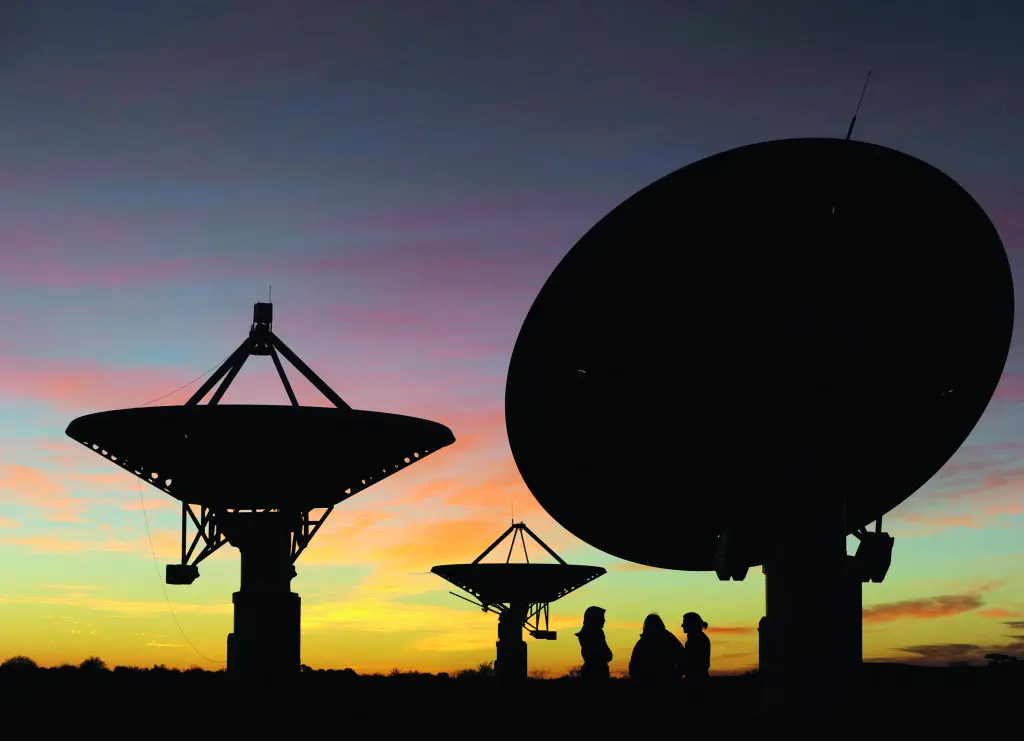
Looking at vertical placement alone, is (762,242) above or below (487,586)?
above

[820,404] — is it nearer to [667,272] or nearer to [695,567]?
[667,272]

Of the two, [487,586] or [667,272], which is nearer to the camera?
[667,272]

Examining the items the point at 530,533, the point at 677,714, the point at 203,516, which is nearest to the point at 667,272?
the point at 677,714

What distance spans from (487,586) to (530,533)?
13164 millimetres

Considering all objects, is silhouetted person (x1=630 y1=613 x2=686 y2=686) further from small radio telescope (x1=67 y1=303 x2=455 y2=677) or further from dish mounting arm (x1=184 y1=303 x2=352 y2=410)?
dish mounting arm (x1=184 y1=303 x2=352 y2=410)

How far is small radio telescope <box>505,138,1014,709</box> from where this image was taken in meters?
26.1

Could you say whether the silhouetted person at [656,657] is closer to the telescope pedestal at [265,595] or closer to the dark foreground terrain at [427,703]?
the dark foreground terrain at [427,703]

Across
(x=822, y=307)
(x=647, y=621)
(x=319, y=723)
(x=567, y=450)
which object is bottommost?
(x=319, y=723)

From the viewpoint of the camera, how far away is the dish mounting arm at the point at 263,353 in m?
54.7

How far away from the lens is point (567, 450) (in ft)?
107

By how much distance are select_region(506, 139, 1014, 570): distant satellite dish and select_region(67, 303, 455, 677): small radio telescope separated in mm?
12077

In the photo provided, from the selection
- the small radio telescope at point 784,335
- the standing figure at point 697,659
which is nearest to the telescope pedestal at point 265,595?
the small radio telescope at point 784,335

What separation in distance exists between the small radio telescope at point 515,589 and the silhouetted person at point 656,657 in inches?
1494

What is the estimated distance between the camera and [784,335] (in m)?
27.2
